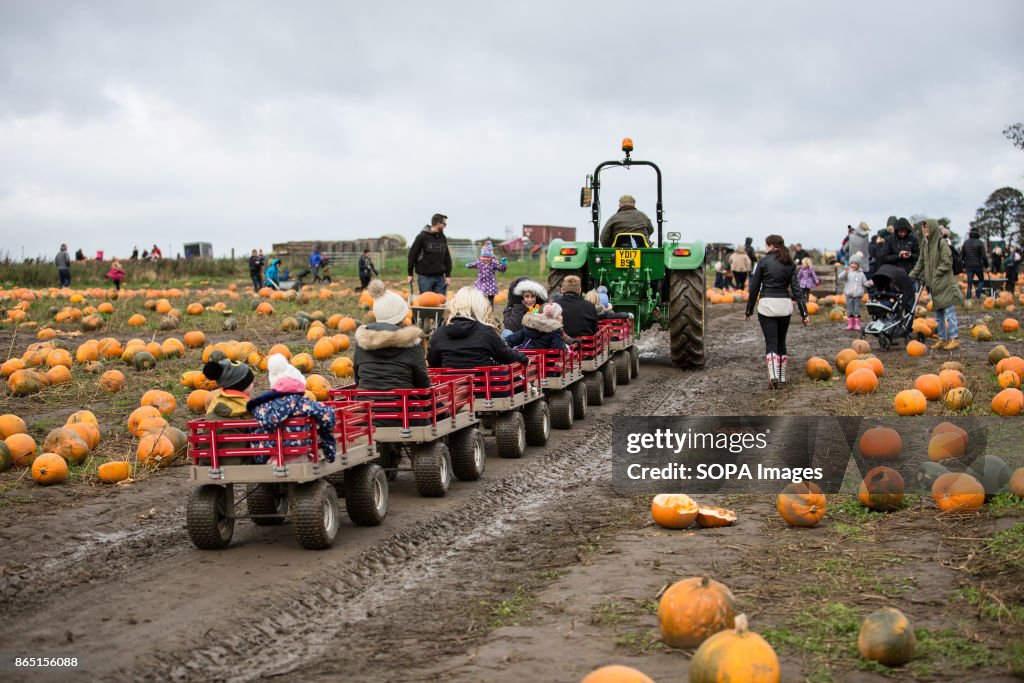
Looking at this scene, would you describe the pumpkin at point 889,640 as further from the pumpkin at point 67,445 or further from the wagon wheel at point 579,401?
the wagon wheel at point 579,401

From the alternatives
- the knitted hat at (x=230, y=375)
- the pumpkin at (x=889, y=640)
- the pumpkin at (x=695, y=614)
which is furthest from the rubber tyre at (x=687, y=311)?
the pumpkin at (x=889, y=640)

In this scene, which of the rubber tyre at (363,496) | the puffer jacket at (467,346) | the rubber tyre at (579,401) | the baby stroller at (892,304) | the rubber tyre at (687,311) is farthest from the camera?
the baby stroller at (892,304)

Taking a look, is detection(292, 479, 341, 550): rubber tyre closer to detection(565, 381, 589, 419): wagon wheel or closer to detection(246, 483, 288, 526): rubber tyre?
detection(246, 483, 288, 526): rubber tyre

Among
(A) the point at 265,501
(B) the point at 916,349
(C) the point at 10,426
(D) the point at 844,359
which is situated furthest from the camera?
(B) the point at 916,349

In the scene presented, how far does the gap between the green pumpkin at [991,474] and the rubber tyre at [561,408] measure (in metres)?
5.25

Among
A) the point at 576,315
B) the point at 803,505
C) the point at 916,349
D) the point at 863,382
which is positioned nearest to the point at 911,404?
the point at 863,382

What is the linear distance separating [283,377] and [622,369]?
893 centimetres

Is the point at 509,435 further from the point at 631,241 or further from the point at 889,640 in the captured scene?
the point at 631,241

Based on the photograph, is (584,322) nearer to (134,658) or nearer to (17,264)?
(134,658)

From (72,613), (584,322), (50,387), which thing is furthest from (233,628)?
(50,387)

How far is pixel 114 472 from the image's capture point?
9062mm

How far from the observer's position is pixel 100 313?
23.0m

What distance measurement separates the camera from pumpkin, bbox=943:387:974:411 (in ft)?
36.5

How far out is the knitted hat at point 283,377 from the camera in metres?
6.95
